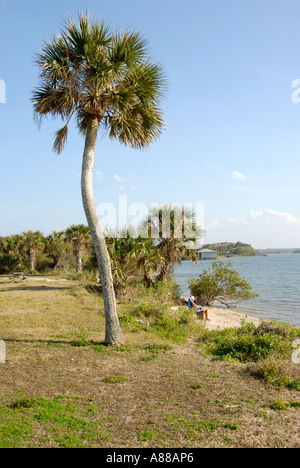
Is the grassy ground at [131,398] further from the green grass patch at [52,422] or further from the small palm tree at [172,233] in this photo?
the small palm tree at [172,233]

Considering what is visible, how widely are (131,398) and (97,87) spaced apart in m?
7.08

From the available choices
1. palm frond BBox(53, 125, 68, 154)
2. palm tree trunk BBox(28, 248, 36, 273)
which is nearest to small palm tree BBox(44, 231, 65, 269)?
palm tree trunk BBox(28, 248, 36, 273)

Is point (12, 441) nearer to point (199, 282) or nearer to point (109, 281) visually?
point (109, 281)

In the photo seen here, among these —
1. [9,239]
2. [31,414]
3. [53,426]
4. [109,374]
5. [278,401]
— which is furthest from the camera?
[9,239]

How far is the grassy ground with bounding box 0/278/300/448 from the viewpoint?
4.33 m

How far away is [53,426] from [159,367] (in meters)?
3.17

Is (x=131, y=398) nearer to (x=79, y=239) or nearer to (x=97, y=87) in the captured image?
(x=97, y=87)

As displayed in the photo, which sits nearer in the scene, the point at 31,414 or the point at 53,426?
the point at 53,426

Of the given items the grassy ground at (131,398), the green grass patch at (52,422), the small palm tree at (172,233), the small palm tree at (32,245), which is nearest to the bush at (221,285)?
the small palm tree at (172,233)

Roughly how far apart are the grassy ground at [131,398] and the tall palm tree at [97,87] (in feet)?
4.87

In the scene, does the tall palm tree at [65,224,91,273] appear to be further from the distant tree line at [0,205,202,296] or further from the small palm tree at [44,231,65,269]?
the small palm tree at [44,231,65,269]

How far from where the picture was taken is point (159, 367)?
738 centimetres

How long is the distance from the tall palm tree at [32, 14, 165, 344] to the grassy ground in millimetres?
1486
